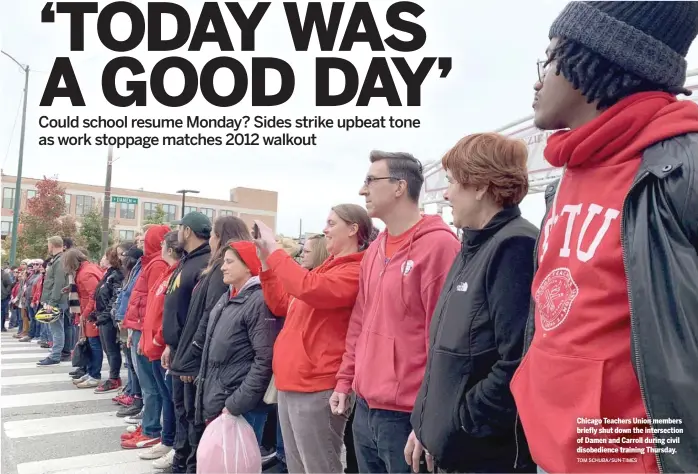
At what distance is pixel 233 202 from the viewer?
61438mm

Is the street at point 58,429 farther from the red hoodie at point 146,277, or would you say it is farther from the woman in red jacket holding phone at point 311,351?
the woman in red jacket holding phone at point 311,351

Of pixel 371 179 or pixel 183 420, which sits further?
pixel 183 420

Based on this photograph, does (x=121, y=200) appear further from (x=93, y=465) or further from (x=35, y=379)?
(x=93, y=465)

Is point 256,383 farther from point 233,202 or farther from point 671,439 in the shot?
point 233,202

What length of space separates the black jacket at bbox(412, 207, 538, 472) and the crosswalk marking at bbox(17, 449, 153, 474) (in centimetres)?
333

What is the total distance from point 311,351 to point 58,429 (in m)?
3.83

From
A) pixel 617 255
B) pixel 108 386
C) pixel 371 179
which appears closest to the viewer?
pixel 617 255

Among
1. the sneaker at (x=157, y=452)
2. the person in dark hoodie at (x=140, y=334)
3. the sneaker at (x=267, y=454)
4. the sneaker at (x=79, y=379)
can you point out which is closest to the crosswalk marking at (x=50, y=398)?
the sneaker at (x=79, y=379)

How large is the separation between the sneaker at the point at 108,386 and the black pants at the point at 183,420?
11.2 ft

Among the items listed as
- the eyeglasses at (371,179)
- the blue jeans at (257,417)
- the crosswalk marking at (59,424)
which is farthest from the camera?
the crosswalk marking at (59,424)

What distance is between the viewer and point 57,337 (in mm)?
9023

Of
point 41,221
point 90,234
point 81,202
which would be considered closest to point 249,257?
point 41,221

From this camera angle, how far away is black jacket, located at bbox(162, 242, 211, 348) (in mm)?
4156

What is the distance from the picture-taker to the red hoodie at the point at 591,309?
114 cm
